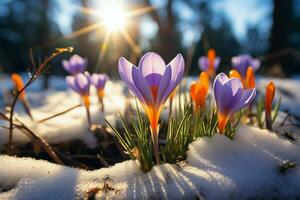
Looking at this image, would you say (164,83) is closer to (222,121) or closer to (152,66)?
(152,66)

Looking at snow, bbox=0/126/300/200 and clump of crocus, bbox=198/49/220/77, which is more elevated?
clump of crocus, bbox=198/49/220/77

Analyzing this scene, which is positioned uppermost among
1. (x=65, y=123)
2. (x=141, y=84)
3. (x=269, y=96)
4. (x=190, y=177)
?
(x=141, y=84)

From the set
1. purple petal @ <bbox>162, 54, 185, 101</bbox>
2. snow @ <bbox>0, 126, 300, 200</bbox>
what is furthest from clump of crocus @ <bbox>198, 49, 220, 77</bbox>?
purple petal @ <bbox>162, 54, 185, 101</bbox>

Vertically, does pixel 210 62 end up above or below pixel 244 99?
below

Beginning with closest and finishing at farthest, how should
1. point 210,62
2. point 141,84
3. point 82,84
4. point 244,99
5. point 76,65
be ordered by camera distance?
point 141,84 → point 244,99 → point 82,84 → point 76,65 → point 210,62

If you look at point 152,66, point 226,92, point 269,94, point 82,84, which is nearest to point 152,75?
point 152,66

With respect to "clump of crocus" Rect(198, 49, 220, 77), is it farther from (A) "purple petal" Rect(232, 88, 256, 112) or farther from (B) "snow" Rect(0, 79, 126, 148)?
(A) "purple petal" Rect(232, 88, 256, 112)

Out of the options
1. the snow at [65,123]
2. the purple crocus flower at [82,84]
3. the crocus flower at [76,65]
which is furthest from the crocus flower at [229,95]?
the crocus flower at [76,65]
